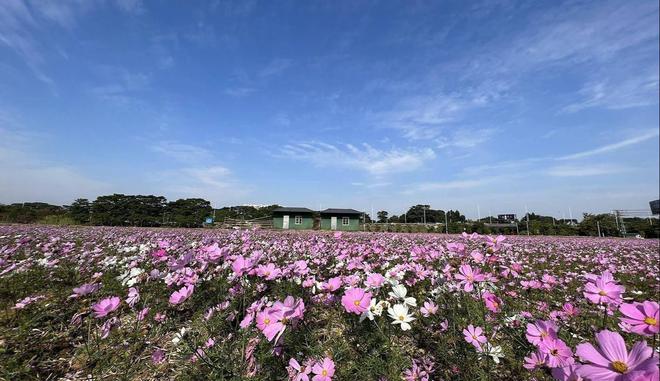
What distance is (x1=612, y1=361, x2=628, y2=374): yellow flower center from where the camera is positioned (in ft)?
2.18

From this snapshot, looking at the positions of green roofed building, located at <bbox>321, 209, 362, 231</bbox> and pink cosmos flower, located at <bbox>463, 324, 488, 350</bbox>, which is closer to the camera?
pink cosmos flower, located at <bbox>463, 324, 488, 350</bbox>

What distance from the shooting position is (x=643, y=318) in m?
0.83

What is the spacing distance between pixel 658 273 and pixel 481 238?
6.00 metres

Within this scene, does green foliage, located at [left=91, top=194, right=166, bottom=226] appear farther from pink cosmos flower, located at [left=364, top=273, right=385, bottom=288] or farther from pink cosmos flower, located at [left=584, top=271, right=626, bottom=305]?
pink cosmos flower, located at [left=584, top=271, right=626, bottom=305]

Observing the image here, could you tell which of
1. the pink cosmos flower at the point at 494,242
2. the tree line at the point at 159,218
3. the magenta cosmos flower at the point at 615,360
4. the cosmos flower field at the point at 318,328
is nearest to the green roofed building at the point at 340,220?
the tree line at the point at 159,218

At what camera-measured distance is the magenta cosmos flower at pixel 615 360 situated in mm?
620

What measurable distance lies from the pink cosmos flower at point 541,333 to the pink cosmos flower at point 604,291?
7.1 inches

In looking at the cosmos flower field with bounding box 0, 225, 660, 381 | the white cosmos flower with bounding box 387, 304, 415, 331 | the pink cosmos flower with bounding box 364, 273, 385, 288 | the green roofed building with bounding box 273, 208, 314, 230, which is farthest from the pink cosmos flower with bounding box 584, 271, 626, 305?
the green roofed building with bounding box 273, 208, 314, 230

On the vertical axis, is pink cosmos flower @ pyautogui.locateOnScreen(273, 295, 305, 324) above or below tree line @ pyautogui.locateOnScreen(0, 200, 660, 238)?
below

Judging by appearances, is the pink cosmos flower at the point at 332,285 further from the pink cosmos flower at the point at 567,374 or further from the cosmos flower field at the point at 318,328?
the pink cosmos flower at the point at 567,374

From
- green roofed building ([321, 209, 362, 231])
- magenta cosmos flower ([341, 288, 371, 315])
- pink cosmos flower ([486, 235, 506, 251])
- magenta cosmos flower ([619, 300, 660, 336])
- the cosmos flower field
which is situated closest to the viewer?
magenta cosmos flower ([619, 300, 660, 336])

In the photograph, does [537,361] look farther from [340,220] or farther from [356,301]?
[340,220]

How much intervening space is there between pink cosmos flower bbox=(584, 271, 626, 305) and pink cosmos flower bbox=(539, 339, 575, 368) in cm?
22

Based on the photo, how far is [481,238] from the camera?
1958mm
